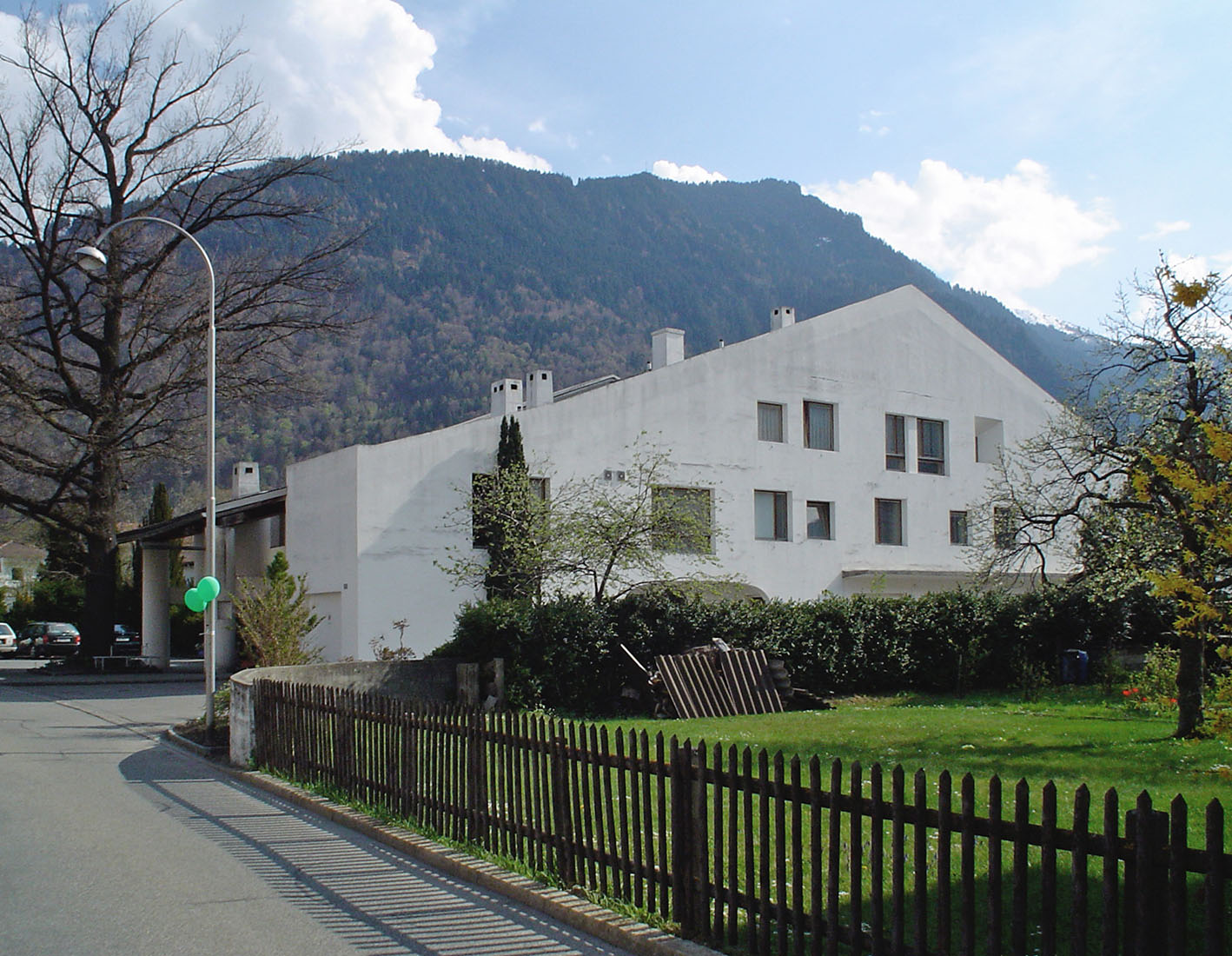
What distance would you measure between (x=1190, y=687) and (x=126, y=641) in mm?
46813

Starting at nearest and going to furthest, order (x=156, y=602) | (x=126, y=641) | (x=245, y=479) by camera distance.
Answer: (x=156, y=602), (x=126, y=641), (x=245, y=479)

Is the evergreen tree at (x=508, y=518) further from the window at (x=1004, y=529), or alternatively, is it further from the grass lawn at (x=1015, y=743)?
the window at (x=1004, y=529)

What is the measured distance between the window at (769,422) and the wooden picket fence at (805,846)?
74.6 ft

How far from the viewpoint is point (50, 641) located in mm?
50125

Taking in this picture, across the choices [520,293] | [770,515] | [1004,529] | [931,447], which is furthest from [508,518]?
[520,293]

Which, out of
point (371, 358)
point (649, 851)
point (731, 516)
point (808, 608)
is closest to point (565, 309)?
point (371, 358)

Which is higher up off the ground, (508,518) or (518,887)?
(508,518)

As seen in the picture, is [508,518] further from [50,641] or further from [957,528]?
[50,641]

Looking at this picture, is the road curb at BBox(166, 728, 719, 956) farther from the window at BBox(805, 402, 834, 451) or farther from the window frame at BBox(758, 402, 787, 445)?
the window at BBox(805, 402, 834, 451)

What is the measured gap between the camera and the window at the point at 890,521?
3562 centimetres

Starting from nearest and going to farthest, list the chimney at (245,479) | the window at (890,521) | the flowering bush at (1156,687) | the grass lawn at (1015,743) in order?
the grass lawn at (1015,743) < the flowering bush at (1156,687) < the window at (890,521) < the chimney at (245,479)

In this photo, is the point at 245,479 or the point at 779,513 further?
the point at 245,479

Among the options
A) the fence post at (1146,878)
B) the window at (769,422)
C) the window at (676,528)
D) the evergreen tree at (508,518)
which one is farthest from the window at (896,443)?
the fence post at (1146,878)

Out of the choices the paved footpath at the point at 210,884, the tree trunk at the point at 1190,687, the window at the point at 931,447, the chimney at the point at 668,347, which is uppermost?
the chimney at the point at 668,347
